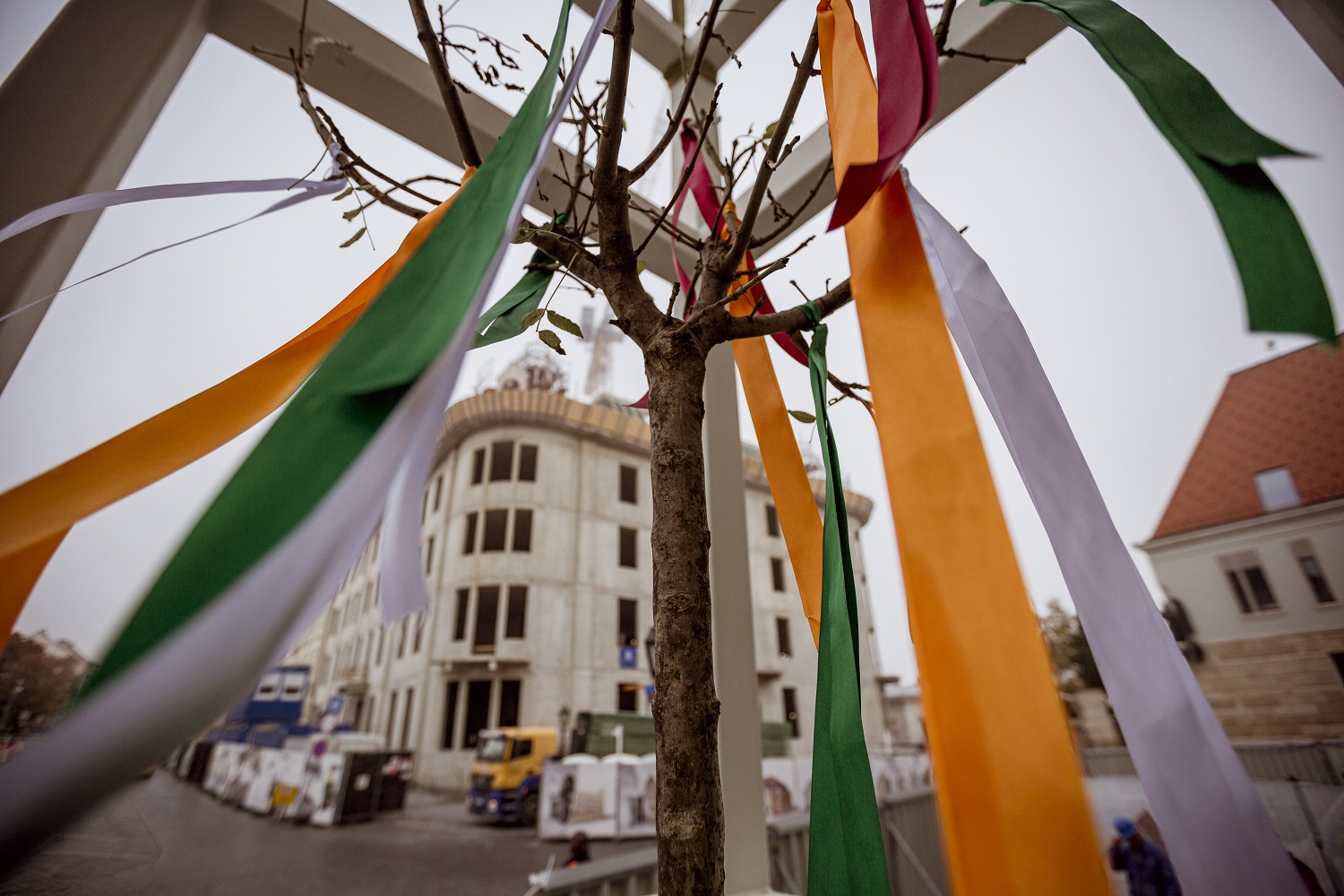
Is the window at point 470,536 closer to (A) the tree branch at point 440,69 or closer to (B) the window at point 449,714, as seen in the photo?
(B) the window at point 449,714

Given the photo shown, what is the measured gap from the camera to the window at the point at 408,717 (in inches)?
360

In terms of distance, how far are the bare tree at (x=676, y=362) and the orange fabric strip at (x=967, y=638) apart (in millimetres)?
210

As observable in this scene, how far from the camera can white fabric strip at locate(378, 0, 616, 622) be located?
54 cm

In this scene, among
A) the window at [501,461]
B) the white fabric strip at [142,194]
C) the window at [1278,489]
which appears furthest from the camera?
the window at [501,461]

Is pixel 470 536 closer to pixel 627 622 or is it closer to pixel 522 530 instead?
pixel 522 530

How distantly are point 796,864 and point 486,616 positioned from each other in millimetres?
7054

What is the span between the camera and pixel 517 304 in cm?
93

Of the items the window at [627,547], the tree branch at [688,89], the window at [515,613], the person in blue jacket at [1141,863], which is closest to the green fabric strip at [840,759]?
the tree branch at [688,89]

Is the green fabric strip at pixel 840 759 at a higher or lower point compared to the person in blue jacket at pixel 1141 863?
higher

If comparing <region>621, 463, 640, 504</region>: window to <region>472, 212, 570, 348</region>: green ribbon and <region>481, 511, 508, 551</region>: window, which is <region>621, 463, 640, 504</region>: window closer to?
<region>481, 511, 508, 551</region>: window

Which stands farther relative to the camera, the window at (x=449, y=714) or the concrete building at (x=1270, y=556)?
the window at (x=449, y=714)

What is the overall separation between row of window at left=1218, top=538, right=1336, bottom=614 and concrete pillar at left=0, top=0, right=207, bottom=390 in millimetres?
3630

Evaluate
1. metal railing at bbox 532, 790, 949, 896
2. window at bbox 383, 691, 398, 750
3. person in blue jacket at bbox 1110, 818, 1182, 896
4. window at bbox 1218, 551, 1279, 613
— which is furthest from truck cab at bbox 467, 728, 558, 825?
window at bbox 1218, 551, 1279, 613

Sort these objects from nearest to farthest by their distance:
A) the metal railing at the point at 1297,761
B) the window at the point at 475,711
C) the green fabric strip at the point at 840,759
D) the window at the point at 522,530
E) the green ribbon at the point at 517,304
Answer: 1. the green fabric strip at the point at 840,759
2. the green ribbon at the point at 517,304
3. the metal railing at the point at 1297,761
4. the window at the point at 475,711
5. the window at the point at 522,530
